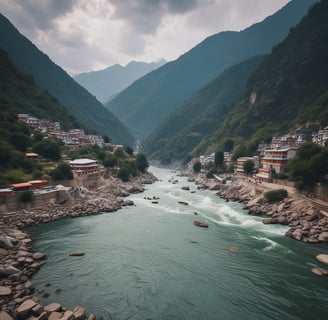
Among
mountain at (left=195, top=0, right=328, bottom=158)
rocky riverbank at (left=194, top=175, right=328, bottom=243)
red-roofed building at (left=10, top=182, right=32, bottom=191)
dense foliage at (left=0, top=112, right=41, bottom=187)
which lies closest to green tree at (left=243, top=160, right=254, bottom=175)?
rocky riverbank at (left=194, top=175, right=328, bottom=243)

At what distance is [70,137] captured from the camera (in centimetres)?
9112

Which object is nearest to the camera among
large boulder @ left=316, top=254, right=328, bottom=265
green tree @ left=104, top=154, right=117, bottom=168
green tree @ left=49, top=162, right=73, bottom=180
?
large boulder @ left=316, top=254, right=328, bottom=265

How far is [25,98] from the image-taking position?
107625 millimetres

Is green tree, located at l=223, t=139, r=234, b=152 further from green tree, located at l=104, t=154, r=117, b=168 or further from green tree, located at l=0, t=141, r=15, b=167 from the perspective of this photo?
green tree, located at l=0, t=141, r=15, b=167

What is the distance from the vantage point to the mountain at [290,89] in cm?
9688

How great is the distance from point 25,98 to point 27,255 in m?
110

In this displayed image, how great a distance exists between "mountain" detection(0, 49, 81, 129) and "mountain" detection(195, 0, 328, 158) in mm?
91947

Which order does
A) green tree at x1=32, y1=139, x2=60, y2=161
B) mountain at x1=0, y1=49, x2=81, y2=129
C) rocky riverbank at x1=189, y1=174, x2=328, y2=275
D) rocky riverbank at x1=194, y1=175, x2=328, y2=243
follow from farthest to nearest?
mountain at x1=0, y1=49, x2=81, y2=129 < green tree at x1=32, y1=139, x2=60, y2=161 < rocky riverbank at x1=194, y1=175, x2=328, y2=243 < rocky riverbank at x1=189, y1=174, x2=328, y2=275

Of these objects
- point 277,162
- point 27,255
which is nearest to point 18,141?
point 27,255

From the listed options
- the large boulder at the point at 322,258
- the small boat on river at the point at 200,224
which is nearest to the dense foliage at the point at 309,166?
the large boulder at the point at 322,258

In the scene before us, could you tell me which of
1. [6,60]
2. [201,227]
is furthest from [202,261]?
[6,60]

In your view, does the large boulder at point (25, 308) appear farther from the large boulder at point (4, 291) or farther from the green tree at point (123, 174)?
the green tree at point (123, 174)

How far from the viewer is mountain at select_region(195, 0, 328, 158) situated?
9688 centimetres

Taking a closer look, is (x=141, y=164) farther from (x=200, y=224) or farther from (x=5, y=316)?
(x=5, y=316)
